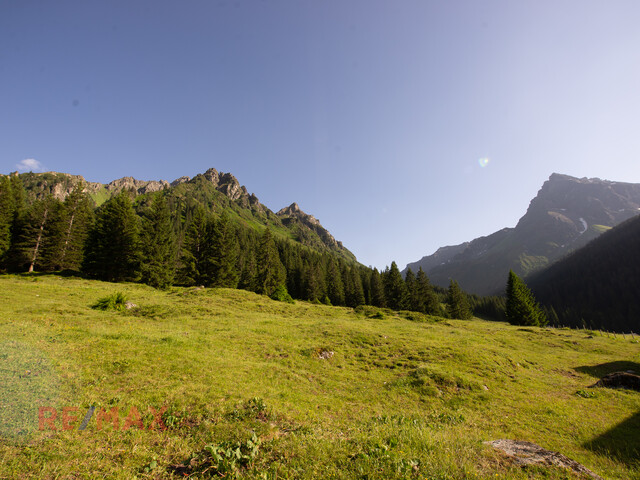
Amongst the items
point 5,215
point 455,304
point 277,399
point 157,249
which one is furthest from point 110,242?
point 455,304

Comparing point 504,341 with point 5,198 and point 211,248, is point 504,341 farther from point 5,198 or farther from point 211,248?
point 5,198

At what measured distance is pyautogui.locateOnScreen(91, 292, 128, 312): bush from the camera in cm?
2247

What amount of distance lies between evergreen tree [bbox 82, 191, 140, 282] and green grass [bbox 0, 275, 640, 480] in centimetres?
1971

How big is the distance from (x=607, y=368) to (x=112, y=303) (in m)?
44.4

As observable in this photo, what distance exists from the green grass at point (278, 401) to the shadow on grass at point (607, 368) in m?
0.21

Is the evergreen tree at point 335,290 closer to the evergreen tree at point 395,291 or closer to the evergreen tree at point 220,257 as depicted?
the evergreen tree at point 395,291

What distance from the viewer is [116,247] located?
42.3 m

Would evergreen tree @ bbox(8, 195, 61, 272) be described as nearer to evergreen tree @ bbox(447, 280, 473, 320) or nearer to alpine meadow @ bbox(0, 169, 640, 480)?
alpine meadow @ bbox(0, 169, 640, 480)

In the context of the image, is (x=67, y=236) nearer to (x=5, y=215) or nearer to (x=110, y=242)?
(x=5, y=215)

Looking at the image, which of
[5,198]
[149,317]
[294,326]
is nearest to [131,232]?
[5,198]

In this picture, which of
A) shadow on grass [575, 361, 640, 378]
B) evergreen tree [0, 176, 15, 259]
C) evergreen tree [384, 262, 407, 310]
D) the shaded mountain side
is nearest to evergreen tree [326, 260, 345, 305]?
evergreen tree [384, 262, 407, 310]

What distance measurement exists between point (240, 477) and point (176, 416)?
13.8ft

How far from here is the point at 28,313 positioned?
661 inches

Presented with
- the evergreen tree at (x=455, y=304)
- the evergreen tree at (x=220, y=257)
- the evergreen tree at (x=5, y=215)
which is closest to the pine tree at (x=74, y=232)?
the evergreen tree at (x=5, y=215)
